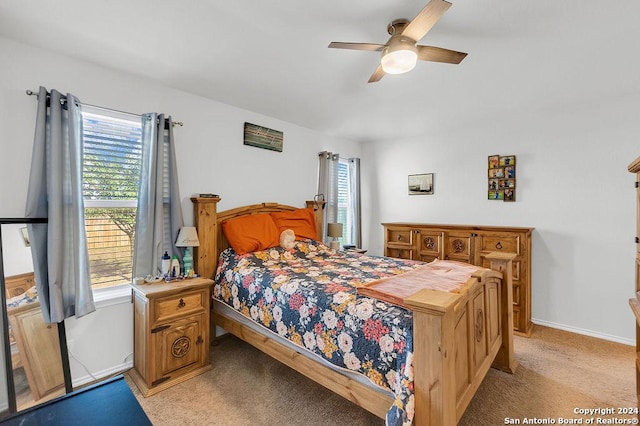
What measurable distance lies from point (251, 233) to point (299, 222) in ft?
2.38

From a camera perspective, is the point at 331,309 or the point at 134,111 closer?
the point at 331,309

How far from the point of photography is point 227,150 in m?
3.15

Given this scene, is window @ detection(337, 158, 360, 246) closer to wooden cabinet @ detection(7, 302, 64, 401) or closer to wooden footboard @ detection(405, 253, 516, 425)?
wooden footboard @ detection(405, 253, 516, 425)

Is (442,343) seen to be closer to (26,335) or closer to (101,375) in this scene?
(26,335)

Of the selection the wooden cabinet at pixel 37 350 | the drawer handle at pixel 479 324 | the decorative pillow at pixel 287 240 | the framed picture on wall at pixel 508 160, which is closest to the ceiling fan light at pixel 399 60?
the drawer handle at pixel 479 324

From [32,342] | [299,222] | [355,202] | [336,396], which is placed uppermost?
[355,202]

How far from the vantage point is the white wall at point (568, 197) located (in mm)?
2902

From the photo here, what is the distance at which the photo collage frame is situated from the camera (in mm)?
3516

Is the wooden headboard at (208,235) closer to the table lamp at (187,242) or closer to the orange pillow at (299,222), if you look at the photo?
the table lamp at (187,242)

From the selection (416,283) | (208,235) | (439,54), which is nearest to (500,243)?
(416,283)

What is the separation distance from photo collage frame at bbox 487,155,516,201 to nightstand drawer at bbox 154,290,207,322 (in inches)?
139

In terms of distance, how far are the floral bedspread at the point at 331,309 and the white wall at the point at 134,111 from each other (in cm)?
81

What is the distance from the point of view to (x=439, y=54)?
1.81 metres

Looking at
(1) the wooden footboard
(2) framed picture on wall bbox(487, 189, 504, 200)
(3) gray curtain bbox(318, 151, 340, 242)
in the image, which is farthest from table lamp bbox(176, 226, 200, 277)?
(2) framed picture on wall bbox(487, 189, 504, 200)
